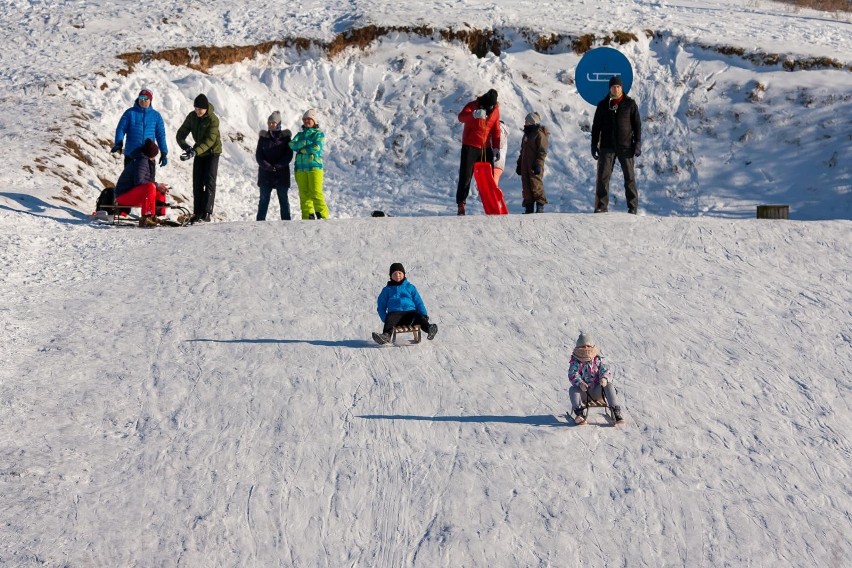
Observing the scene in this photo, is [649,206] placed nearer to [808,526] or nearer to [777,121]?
[777,121]

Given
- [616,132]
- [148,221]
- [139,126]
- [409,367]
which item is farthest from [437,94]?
[409,367]

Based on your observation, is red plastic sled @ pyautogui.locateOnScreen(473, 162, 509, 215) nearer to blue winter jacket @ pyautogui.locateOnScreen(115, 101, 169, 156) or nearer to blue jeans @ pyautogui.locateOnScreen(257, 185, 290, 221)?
blue jeans @ pyautogui.locateOnScreen(257, 185, 290, 221)

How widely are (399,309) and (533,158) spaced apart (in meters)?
5.33

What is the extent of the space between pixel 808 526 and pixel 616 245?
6.45m

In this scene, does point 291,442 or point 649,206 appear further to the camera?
point 649,206

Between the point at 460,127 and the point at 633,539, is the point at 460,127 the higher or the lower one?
the higher one

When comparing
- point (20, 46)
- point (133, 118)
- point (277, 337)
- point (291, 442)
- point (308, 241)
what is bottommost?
point (291, 442)

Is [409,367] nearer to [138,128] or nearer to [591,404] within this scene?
[591,404]

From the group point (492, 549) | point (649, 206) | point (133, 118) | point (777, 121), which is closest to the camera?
point (492, 549)

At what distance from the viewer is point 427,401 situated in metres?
8.52

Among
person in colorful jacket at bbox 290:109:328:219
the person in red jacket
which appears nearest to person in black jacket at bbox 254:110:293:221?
person in colorful jacket at bbox 290:109:328:219

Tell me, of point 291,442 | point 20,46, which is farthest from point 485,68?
point 291,442

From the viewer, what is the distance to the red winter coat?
1431 centimetres

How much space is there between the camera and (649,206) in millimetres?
19812
